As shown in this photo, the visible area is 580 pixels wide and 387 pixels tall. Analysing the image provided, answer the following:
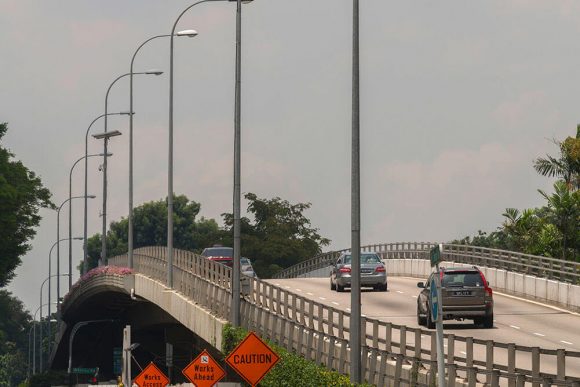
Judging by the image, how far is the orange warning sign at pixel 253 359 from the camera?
2986 cm

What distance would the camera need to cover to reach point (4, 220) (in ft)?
280

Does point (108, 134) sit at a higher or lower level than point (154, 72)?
lower

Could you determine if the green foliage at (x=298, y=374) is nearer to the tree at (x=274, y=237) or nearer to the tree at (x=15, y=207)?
the tree at (x=15, y=207)

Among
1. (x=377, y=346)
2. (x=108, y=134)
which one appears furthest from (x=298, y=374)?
(x=108, y=134)

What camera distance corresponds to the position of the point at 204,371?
123 feet

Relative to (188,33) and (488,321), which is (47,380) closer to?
(188,33)

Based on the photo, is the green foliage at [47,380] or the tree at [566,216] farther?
the green foliage at [47,380]

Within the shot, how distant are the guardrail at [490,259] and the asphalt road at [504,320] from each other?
A: 1.46 meters

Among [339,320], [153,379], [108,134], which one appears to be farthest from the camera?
Result: [108,134]

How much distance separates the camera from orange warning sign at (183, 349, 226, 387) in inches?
1470

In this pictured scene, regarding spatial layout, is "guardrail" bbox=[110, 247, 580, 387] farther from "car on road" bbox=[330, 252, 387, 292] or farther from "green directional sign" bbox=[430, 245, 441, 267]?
"car on road" bbox=[330, 252, 387, 292]

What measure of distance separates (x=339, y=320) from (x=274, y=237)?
356 feet

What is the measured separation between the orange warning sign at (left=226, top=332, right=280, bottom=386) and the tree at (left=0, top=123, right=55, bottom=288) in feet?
185

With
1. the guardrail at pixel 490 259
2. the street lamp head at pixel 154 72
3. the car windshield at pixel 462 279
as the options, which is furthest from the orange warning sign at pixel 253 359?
the street lamp head at pixel 154 72
